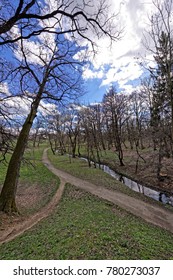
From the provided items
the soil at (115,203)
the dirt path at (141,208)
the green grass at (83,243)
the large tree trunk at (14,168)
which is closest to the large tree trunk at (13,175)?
the large tree trunk at (14,168)

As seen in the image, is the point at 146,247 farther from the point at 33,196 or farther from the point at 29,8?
the point at 33,196

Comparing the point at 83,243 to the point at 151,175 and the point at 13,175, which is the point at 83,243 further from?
the point at 151,175

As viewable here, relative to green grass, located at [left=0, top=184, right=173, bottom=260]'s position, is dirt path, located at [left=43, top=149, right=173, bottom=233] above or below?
below

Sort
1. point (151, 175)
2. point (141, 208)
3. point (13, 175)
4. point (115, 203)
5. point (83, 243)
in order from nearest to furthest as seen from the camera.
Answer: point (83, 243) → point (13, 175) → point (141, 208) → point (115, 203) → point (151, 175)

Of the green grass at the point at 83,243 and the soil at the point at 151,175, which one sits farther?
the soil at the point at 151,175

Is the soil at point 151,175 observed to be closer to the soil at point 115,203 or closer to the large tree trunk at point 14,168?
the soil at point 115,203

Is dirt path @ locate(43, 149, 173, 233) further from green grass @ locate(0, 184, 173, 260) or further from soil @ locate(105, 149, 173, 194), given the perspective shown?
soil @ locate(105, 149, 173, 194)

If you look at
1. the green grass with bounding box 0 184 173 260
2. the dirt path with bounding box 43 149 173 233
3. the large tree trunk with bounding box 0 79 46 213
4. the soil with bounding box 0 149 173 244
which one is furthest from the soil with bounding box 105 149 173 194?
the large tree trunk with bounding box 0 79 46 213

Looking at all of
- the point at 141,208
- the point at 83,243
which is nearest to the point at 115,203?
the point at 141,208

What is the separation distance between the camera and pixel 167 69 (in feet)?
37.6

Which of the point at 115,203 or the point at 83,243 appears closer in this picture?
the point at 83,243

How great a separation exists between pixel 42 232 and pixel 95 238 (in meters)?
2.46

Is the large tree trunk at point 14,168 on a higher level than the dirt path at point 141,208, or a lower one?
higher

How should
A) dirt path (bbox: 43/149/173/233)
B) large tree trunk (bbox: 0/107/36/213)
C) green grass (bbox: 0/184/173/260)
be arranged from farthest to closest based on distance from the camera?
1. dirt path (bbox: 43/149/173/233)
2. large tree trunk (bbox: 0/107/36/213)
3. green grass (bbox: 0/184/173/260)
